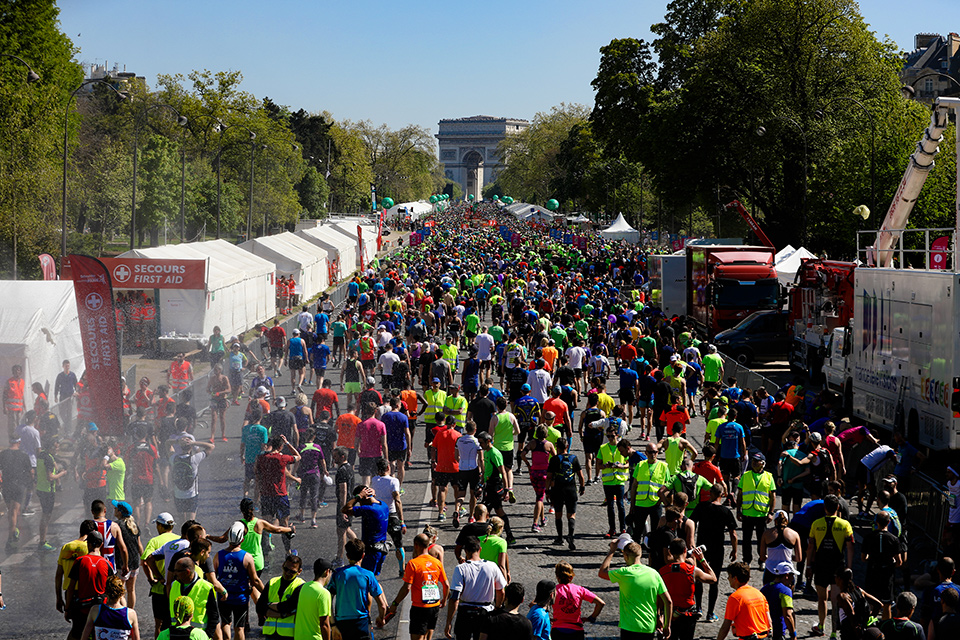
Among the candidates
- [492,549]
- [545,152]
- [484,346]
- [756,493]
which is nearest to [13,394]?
[484,346]

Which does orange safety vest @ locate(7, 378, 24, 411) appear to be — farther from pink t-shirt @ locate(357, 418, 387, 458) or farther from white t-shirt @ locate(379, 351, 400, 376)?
pink t-shirt @ locate(357, 418, 387, 458)

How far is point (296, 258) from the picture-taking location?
131ft

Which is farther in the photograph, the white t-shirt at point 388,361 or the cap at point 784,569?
Answer: the white t-shirt at point 388,361

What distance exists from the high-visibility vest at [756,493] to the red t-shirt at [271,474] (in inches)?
191

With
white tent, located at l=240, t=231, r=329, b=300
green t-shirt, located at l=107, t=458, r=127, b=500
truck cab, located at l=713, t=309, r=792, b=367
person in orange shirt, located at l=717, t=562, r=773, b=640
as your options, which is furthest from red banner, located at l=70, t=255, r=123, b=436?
white tent, located at l=240, t=231, r=329, b=300

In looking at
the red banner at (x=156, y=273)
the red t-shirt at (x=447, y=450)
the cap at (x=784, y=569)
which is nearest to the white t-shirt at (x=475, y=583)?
the cap at (x=784, y=569)

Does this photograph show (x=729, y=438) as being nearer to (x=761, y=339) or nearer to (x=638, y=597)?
(x=638, y=597)

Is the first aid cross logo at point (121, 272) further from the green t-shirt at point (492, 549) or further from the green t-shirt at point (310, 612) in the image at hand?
the green t-shirt at point (310, 612)

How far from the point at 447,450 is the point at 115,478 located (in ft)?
12.1

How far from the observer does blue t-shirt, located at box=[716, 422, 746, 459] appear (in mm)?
13508

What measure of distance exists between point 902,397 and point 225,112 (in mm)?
62132

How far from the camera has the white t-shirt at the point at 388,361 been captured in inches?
760

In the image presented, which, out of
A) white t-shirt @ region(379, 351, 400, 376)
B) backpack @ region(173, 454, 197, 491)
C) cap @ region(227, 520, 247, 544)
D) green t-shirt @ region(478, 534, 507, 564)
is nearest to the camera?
cap @ region(227, 520, 247, 544)

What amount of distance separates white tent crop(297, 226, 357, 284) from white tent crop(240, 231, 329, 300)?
6.91 ft
